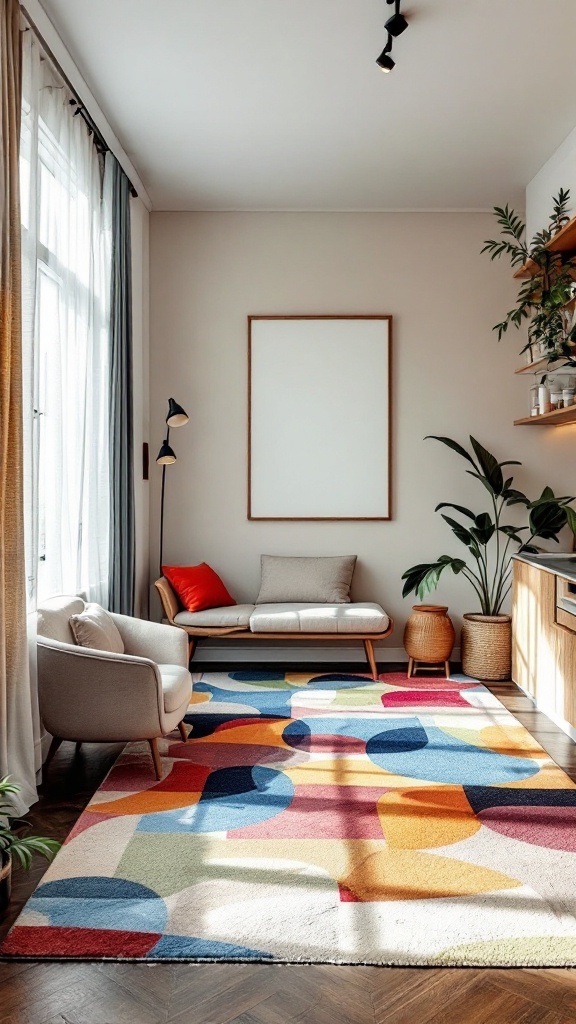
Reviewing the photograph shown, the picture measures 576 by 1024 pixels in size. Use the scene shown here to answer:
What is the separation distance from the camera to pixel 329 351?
5625mm

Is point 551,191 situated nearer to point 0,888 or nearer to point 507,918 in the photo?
point 507,918

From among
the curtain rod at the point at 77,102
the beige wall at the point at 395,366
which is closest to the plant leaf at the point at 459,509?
the beige wall at the point at 395,366

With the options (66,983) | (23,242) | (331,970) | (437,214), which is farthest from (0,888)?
(437,214)

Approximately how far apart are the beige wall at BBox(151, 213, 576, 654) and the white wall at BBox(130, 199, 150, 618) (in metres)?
A: 0.07

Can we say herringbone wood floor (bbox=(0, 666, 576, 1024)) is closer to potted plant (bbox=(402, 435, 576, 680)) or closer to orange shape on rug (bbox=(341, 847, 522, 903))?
orange shape on rug (bbox=(341, 847, 522, 903))

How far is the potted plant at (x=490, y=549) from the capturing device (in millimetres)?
5086

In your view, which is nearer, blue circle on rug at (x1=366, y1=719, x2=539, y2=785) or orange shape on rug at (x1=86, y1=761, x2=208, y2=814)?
orange shape on rug at (x1=86, y1=761, x2=208, y2=814)

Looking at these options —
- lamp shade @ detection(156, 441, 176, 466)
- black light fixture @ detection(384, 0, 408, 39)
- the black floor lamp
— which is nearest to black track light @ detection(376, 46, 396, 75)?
black light fixture @ detection(384, 0, 408, 39)

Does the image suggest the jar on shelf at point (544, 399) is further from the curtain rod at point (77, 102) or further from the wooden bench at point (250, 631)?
the curtain rod at point (77, 102)

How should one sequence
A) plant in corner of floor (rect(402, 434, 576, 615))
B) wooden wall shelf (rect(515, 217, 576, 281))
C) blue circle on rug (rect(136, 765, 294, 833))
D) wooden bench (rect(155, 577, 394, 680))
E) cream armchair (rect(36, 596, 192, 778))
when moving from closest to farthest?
blue circle on rug (rect(136, 765, 294, 833))
cream armchair (rect(36, 596, 192, 778))
wooden wall shelf (rect(515, 217, 576, 281))
wooden bench (rect(155, 577, 394, 680))
plant in corner of floor (rect(402, 434, 576, 615))

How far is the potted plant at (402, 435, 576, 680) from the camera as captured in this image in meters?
5.09

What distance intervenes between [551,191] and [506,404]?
142cm

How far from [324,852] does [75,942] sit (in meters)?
0.87

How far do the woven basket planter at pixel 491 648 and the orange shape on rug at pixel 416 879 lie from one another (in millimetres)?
2616
